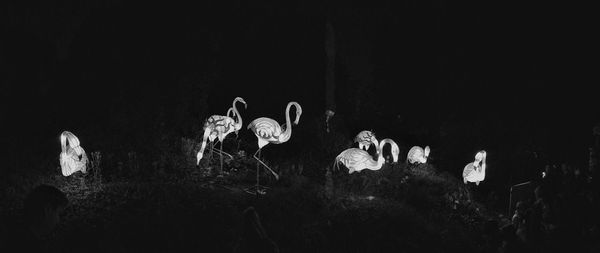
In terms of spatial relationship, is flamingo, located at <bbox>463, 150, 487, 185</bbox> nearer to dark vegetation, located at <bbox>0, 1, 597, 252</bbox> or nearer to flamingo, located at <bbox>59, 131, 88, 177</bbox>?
dark vegetation, located at <bbox>0, 1, 597, 252</bbox>

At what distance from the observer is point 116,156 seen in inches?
389

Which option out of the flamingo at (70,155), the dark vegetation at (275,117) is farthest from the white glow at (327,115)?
the flamingo at (70,155)

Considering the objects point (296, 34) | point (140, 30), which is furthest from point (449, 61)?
point (140, 30)

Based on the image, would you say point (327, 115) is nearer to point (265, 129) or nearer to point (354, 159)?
point (354, 159)

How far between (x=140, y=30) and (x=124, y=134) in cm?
331

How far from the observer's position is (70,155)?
28.0 ft

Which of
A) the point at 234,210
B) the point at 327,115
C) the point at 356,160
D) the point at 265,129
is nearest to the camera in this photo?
the point at 234,210

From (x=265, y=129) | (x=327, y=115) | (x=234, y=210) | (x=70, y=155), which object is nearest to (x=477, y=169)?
(x=327, y=115)

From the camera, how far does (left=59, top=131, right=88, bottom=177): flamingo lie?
849 centimetres

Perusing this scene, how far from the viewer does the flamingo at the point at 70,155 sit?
8.49 metres

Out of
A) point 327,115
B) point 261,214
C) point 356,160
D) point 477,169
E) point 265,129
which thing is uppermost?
point 327,115

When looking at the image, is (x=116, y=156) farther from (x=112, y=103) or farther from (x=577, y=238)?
(x=577, y=238)

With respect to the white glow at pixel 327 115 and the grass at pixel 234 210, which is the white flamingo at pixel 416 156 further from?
the white glow at pixel 327 115

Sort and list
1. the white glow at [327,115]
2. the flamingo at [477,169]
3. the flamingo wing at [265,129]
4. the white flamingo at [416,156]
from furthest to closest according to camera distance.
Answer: the white flamingo at [416,156], the flamingo at [477,169], the white glow at [327,115], the flamingo wing at [265,129]
